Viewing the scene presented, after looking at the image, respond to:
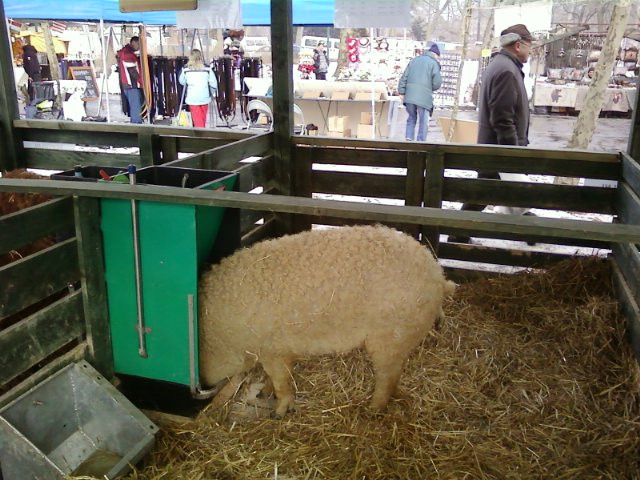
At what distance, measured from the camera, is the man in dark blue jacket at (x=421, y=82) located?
10.9 metres

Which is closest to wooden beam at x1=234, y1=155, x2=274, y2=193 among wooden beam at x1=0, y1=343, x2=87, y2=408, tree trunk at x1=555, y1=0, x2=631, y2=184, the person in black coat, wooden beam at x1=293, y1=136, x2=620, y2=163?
wooden beam at x1=293, y1=136, x2=620, y2=163

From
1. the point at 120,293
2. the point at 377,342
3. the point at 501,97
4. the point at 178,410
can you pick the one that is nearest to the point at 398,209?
the point at 377,342

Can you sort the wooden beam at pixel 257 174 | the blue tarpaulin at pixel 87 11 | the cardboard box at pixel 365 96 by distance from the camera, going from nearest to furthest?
the wooden beam at pixel 257 174, the blue tarpaulin at pixel 87 11, the cardboard box at pixel 365 96

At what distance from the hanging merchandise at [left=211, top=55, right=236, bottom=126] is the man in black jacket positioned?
8871mm

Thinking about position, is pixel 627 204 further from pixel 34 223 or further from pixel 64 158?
pixel 64 158

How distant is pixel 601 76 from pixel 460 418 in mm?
6567

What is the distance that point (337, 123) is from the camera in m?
12.6

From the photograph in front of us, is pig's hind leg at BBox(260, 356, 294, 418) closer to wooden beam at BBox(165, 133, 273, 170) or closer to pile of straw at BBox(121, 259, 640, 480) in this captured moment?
pile of straw at BBox(121, 259, 640, 480)

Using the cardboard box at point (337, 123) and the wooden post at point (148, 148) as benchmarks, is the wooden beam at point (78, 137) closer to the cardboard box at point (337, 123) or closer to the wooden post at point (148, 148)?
the wooden post at point (148, 148)

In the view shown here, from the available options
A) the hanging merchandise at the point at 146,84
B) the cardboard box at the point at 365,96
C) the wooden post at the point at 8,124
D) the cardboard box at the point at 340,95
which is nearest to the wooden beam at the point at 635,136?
the wooden post at the point at 8,124

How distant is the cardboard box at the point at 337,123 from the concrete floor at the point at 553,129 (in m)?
1.75

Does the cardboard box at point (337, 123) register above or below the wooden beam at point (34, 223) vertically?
below

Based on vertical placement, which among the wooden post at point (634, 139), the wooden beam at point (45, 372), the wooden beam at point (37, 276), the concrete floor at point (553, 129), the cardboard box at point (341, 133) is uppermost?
the wooden post at point (634, 139)

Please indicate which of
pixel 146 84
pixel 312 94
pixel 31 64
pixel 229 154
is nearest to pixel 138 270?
pixel 229 154
